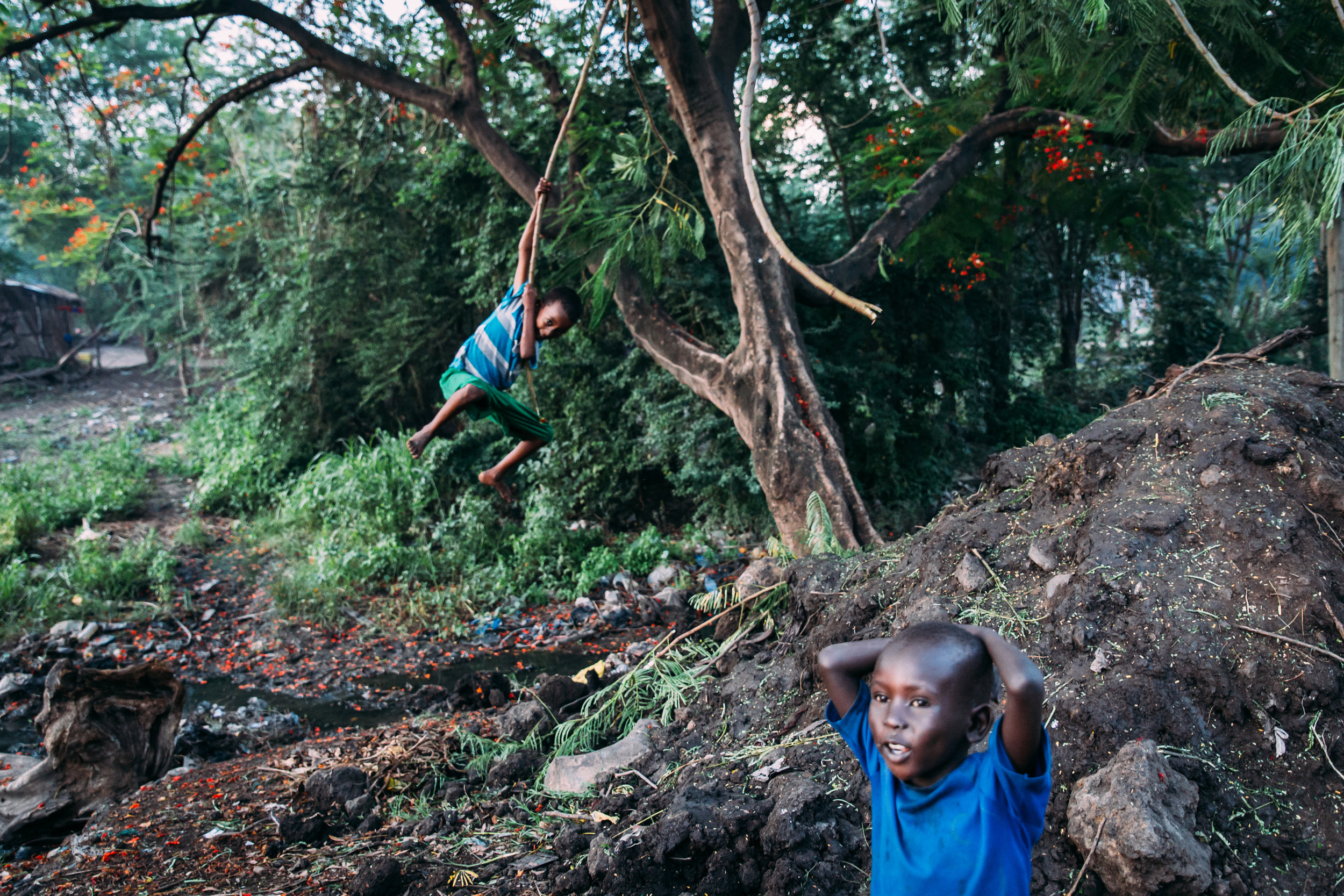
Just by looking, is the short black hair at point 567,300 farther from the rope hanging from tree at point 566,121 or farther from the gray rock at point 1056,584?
the gray rock at point 1056,584

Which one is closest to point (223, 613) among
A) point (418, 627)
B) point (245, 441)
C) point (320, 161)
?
point (418, 627)

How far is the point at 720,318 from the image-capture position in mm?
7383

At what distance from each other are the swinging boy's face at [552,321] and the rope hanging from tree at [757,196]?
7.31ft

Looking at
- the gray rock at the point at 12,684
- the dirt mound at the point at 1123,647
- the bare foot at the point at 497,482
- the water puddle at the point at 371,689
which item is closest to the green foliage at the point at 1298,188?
the dirt mound at the point at 1123,647

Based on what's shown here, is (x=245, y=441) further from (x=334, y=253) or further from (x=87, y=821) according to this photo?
(x=87, y=821)

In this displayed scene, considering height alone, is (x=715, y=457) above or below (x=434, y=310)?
below

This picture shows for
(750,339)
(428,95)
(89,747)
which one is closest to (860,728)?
(89,747)

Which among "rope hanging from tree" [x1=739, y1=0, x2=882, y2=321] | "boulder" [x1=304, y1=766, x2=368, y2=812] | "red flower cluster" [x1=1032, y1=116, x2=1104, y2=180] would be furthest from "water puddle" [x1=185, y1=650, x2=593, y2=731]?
"red flower cluster" [x1=1032, y1=116, x2=1104, y2=180]

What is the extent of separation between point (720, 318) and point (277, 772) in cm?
491

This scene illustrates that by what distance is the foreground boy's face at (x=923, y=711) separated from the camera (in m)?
1.43

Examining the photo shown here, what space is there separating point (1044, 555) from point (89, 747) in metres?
4.63

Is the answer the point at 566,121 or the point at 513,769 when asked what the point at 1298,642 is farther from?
the point at 566,121

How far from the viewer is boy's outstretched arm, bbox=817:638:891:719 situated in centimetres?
168

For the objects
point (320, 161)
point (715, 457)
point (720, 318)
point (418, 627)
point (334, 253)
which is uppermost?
point (320, 161)
